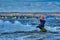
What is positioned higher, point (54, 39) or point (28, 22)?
point (28, 22)

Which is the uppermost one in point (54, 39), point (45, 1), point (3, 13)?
point (45, 1)

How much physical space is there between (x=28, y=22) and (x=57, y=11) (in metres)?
0.30

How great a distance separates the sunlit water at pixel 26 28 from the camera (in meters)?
1.58

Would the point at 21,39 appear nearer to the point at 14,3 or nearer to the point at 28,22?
the point at 28,22

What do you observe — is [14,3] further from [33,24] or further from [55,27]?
[55,27]

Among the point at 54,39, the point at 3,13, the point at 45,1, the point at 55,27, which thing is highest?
the point at 45,1

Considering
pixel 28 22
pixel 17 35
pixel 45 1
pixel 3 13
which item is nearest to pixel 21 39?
pixel 17 35

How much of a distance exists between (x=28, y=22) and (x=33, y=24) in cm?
5

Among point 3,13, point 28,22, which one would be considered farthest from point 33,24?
point 3,13

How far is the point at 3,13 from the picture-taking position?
160 cm

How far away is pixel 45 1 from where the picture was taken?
1620mm

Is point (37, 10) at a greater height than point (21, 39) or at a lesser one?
greater

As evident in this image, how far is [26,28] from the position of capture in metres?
1.60

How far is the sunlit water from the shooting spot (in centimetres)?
158
